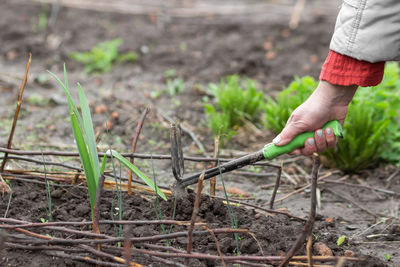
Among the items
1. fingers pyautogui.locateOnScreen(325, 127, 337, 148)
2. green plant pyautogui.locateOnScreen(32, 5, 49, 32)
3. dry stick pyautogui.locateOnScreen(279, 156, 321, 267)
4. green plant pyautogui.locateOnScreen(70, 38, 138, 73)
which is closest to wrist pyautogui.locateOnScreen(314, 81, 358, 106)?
fingers pyautogui.locateOnScreen(325, 127, 337, 148)

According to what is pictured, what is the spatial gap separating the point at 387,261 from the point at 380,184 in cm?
98

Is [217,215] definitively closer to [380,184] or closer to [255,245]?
[255,245]

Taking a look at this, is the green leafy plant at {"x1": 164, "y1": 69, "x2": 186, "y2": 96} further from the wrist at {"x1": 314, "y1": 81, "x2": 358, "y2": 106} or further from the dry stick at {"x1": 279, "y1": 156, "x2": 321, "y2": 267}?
the dry stick at {"x1": 279, "y1": 156, "x2": 321, "y2": 267}

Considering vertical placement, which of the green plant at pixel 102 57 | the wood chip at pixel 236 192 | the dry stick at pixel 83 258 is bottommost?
the dry stick at pixel 83 258

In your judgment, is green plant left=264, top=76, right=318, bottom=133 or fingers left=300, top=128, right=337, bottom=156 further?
green plant left=264, top=76, right=318, bottom=133

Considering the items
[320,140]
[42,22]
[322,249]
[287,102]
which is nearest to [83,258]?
[322,249]

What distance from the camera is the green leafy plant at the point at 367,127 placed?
A: 9.11 ft

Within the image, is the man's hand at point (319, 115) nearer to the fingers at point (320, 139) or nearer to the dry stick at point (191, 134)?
the fingers at point (320, 139)

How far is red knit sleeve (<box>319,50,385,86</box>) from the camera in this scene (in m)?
1.69

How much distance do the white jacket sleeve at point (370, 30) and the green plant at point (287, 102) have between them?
1129 mm

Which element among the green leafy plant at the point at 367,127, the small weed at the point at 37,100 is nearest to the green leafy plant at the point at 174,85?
the small weed at the point at 37,100

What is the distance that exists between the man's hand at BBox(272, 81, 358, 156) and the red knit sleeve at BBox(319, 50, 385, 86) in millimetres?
51

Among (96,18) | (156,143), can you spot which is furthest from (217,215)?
(96,18)

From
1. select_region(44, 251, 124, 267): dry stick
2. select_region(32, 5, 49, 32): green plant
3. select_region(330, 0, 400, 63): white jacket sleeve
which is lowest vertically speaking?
select_region(44, 251, 124, 267): dry stick
